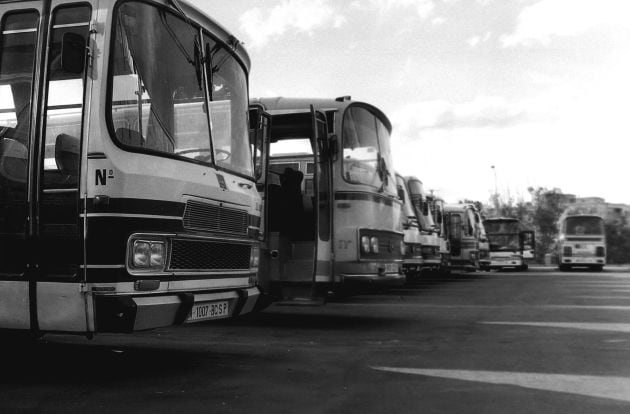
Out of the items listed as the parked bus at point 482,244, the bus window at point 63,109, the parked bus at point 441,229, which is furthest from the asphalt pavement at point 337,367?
the parked bus at point 482,244

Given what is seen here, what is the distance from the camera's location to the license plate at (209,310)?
249 inches

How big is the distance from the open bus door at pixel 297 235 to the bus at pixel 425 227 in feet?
36.0

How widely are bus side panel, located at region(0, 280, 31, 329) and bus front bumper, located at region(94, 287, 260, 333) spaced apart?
638mm

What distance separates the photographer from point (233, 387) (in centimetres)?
605

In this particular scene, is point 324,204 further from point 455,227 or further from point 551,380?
point 455,227

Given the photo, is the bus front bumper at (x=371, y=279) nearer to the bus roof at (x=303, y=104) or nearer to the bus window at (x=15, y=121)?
the bus roof at (x=303, y=104)

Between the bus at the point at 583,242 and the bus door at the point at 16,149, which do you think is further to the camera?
the bus at the point at 583,242

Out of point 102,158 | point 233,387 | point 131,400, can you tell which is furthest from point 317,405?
point 102,158

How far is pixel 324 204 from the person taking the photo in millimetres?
10172

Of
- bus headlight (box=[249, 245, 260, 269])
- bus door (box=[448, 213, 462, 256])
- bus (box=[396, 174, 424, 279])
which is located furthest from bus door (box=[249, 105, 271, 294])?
bus door (box=[448, 213, 462, 256])

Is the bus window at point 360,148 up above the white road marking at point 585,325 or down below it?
above

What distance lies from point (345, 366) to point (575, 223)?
3292 cm

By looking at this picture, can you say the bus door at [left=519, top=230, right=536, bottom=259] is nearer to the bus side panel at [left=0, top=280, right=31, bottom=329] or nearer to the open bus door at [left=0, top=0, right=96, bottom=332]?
the open bus door at [left=0, top=0, right=96, bottom=332]

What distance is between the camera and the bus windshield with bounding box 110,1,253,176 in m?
5.88
